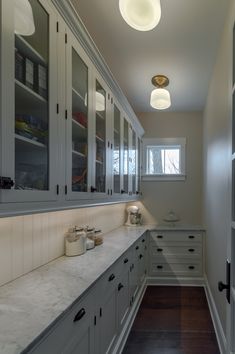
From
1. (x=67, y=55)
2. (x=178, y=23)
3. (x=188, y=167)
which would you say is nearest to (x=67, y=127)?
(x=67, y=55)

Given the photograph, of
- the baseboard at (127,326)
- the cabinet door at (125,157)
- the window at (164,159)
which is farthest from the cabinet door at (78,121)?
the window at (164,159)

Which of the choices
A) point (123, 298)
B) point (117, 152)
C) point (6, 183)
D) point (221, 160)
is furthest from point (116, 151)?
point (6, 183)

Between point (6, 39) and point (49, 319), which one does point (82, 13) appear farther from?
point (49, 319)

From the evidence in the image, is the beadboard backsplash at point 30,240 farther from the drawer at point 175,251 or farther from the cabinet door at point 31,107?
the drawer at point 175,251

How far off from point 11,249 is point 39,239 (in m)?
0.34

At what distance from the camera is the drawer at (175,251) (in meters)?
4.41

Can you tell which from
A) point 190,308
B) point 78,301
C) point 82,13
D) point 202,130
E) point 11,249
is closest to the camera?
point 78,301

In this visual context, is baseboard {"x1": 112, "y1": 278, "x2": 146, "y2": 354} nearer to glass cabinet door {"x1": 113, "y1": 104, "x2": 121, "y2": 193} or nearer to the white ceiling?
glass cabinet door {"x1": 113, "y1": 104, "x2": 121, "y2": 193}

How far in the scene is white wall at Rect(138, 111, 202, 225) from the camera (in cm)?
489

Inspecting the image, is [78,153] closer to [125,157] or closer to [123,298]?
[123,298]

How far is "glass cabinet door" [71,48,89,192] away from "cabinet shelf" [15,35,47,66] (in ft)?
1.45

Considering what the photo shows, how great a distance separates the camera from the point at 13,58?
3.79ft

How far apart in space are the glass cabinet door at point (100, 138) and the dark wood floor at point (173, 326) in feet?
4.79

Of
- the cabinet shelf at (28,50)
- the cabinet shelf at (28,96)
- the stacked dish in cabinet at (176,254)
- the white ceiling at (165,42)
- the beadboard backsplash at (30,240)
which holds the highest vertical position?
the white ceiling at (165,42)
